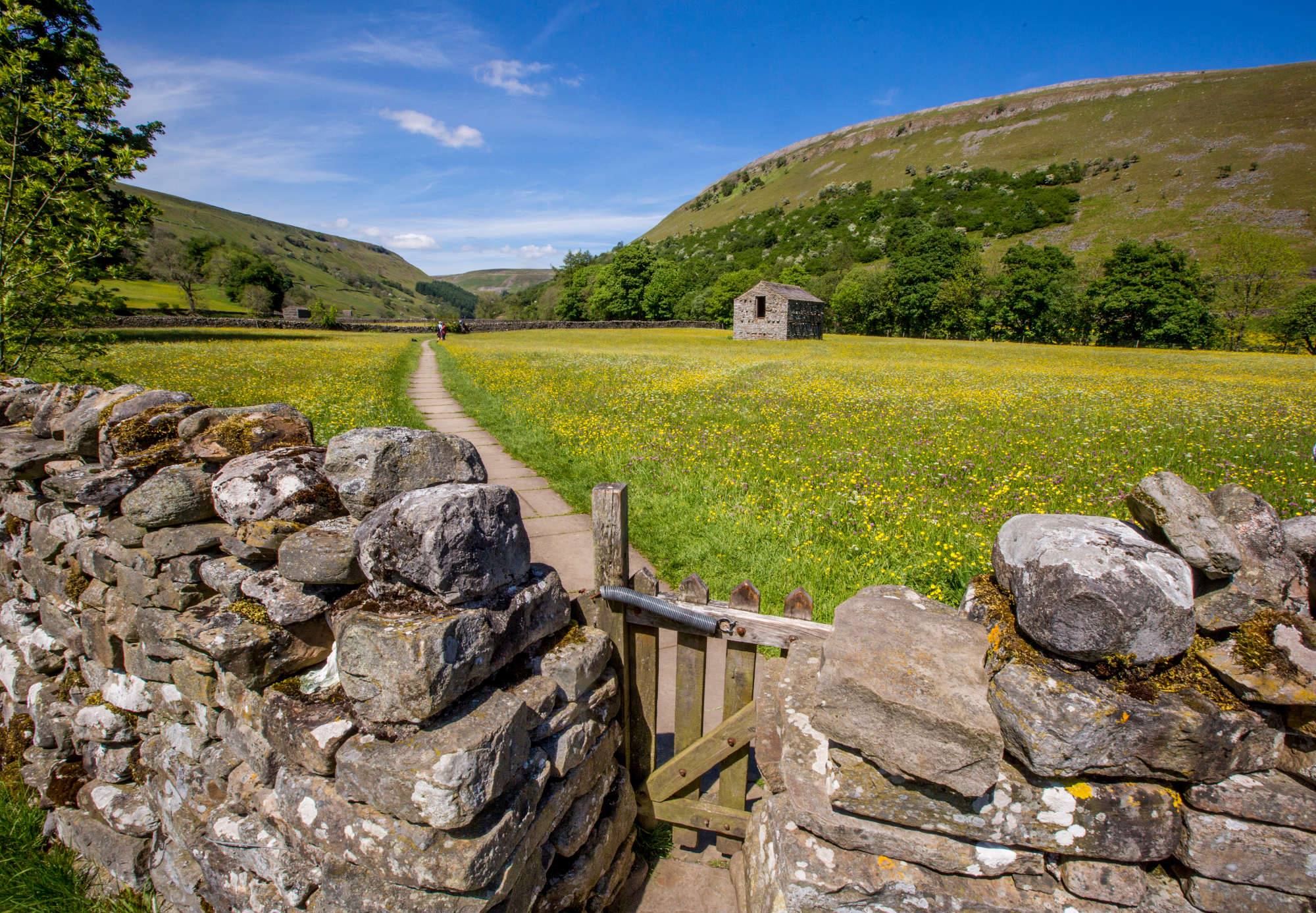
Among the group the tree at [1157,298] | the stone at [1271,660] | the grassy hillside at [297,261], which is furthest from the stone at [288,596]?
the grassy hillside at [297,261]

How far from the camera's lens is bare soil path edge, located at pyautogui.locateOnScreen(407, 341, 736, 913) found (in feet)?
10.9

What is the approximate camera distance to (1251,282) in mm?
55312

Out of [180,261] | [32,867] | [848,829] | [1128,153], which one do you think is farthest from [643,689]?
[1128,153]

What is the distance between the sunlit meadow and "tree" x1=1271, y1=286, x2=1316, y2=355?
1297 inches

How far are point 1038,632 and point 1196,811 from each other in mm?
851

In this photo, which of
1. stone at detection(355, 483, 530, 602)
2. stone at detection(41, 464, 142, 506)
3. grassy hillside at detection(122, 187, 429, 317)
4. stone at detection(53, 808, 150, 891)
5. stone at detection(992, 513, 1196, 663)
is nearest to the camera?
stone at detection(992, 513, 1196, 663)

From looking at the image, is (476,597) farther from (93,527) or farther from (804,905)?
(93,527)

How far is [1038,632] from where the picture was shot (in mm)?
2061

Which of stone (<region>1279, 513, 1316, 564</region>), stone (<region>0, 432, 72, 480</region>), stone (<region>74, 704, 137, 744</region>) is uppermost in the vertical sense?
stone (<region>1279, 513, 1316, 564</region>)

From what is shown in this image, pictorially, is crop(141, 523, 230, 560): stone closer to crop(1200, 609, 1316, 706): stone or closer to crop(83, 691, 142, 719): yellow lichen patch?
crop(83, 691, 142, 719): yellow lichen patch

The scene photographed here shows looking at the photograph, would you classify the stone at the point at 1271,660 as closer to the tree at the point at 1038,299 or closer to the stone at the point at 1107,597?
the stone at the point at 1107,597

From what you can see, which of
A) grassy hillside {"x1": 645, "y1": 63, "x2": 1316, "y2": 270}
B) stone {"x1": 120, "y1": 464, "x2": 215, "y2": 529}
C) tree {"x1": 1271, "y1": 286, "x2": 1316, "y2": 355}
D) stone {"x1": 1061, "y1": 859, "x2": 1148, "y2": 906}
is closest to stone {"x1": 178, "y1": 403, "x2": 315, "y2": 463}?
stone {"x1": 120, "y1": 464, "x2": 215, "y2": 529}

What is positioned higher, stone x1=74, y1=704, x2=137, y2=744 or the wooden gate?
the wooden gate

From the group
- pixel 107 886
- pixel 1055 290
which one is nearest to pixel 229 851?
pixel 107 886
